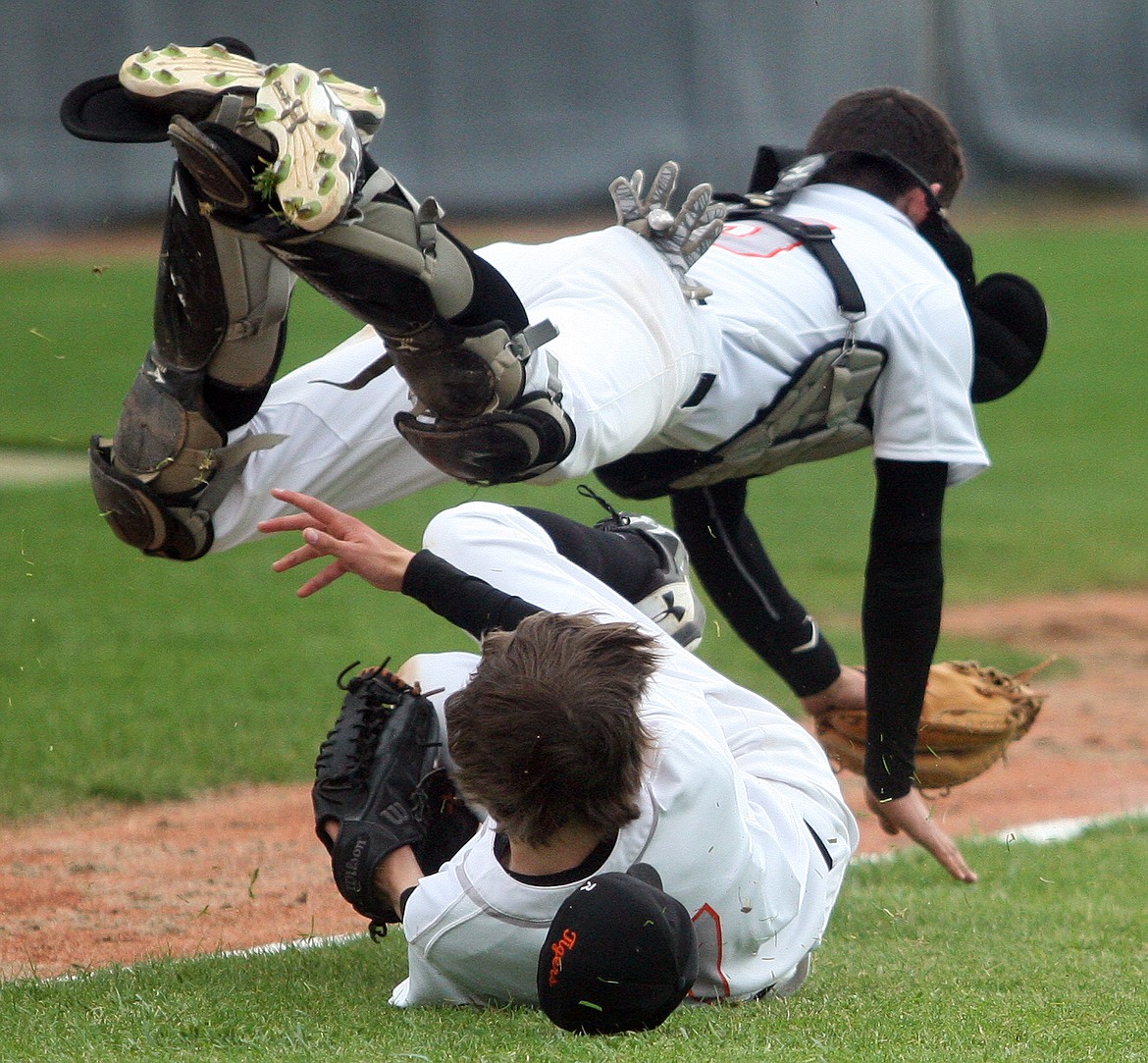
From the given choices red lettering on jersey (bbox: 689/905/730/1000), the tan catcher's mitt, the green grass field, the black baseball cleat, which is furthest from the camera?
the tan catcher's mitt

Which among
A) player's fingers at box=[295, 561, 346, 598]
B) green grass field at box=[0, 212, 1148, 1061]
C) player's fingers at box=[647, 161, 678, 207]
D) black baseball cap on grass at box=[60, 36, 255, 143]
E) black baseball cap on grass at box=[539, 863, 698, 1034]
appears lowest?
green grass field at box=[0, 212, 1148, 1061]

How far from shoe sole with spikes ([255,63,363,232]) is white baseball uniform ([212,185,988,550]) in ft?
2.17

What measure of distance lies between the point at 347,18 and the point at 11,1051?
59.6ft

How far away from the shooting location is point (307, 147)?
7.42ft

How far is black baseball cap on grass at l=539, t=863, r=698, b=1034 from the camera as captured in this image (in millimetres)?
2088

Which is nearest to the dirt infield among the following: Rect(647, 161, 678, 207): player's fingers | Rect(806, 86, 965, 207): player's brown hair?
Rect(647, 161, 678, 207): player's fingers

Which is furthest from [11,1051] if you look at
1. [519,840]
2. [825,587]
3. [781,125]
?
[781,125]

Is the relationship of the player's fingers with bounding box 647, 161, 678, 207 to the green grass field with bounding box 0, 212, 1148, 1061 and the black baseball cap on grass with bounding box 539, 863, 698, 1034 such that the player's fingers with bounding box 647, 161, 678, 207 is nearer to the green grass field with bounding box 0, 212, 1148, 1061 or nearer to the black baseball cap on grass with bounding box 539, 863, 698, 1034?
the green grass field with bounding box 0, 212, 1148, 1061

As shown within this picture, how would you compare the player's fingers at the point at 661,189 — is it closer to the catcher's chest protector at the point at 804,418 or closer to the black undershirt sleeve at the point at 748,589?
the catcher's chest protector at the point at 804,418

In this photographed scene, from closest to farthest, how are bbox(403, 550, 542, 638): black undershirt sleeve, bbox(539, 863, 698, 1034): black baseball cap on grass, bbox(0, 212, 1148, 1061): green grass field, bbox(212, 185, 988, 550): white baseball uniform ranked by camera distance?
bbox(539, 863, 698, 1034): black baseball cap on grass < bbox(0, 212, 1148, 1061): green grass field < bbox(403, 550, 542, 638): black undershirt sleeve < bbox(212, 185, 988, 550): white baseball uniform

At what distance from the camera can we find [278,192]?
7.39ft

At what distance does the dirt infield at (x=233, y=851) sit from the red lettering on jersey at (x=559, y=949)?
104cm

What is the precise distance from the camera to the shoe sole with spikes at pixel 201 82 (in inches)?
96.2

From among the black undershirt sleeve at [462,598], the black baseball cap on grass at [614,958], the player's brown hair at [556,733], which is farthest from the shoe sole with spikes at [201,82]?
the black baseball cap on grass at [614,958]
